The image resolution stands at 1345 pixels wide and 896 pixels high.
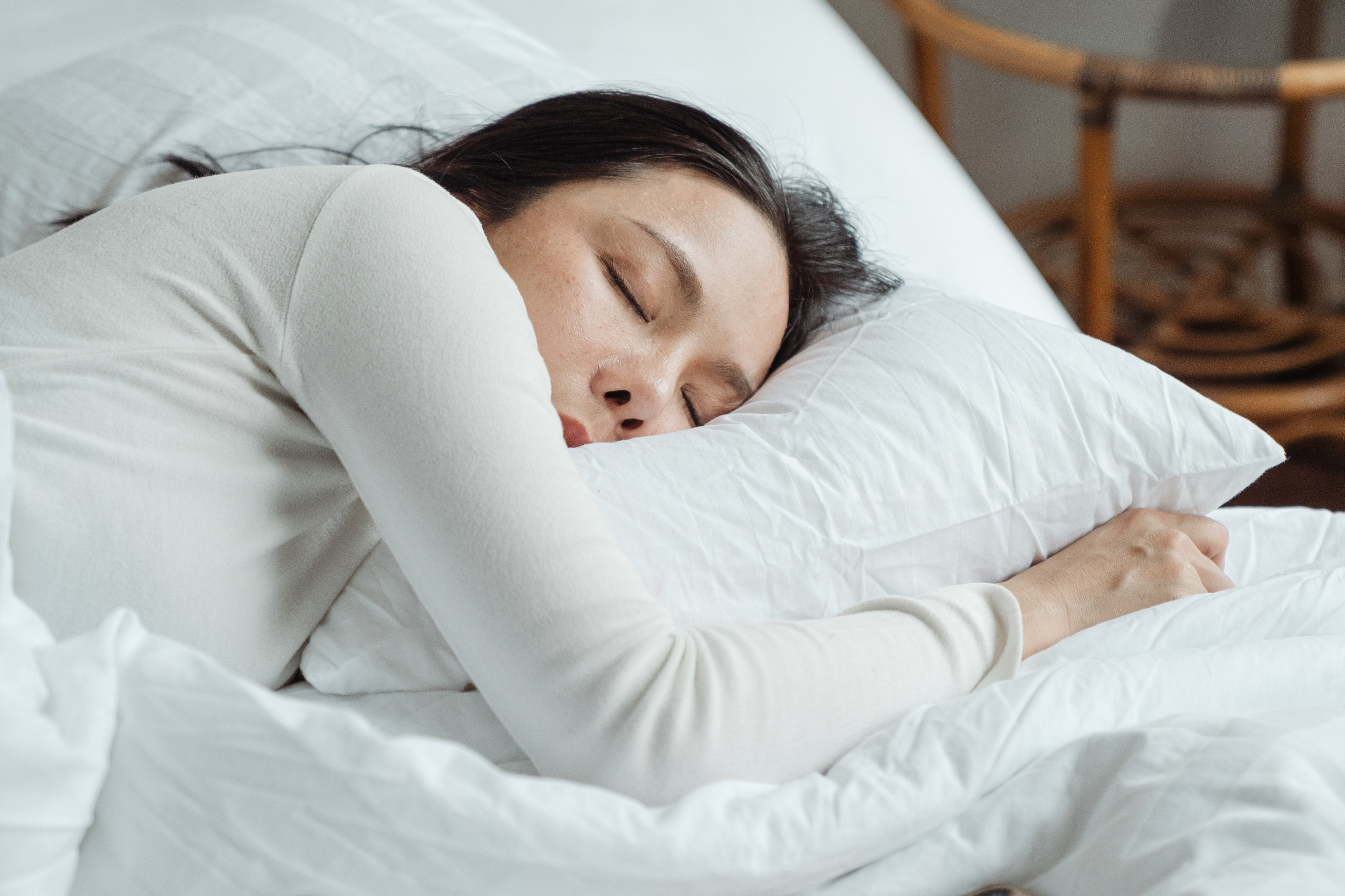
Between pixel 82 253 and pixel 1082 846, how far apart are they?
59 cm

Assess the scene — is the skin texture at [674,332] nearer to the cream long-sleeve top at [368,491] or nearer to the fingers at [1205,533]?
the fingers at [1205,533]

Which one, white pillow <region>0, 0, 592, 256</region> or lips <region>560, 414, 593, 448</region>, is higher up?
white pillow <region>0, 0, 592, 256</region>

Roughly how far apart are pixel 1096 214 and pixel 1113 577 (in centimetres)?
89

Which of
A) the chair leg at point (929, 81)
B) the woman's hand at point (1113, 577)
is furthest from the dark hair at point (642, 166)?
the chair leg at point (929, 81)

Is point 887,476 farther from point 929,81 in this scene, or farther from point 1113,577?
point 929,81

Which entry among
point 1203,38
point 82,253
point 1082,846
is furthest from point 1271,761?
point 1203,38

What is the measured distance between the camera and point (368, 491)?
0.55 m

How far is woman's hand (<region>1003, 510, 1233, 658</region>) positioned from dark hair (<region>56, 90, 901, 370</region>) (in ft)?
0.88

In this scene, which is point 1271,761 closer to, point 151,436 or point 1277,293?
point 151,436

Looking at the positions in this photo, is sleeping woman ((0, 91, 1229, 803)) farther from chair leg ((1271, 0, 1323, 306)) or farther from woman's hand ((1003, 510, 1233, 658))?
chair leg ((1271, 0, 1323, 306))

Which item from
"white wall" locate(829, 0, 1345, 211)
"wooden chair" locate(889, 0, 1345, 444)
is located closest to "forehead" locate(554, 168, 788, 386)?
"wooden chair" locate(889, 0, 1345, 444)

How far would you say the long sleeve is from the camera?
1.67 feet

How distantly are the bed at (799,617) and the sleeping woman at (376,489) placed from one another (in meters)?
0.03

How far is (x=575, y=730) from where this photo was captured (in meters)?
0.51
